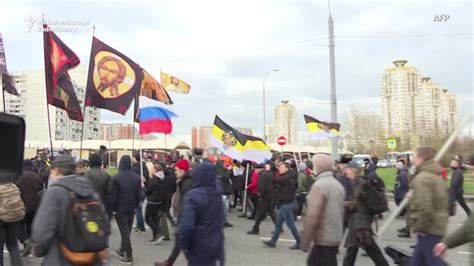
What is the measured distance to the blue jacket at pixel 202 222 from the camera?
4.73 metres

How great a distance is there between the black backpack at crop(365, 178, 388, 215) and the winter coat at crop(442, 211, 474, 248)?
8.08 feet

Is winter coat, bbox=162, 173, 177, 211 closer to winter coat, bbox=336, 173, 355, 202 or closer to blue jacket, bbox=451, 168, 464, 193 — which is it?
winter coat, bbox=336, 173, 355, 202

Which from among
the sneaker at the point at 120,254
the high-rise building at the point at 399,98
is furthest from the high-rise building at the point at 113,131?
the sneaker at the point at 120,254

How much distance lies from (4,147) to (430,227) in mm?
4182

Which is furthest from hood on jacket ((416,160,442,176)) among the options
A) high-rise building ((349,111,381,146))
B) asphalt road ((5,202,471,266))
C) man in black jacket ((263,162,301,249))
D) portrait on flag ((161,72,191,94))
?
high-rise building ((349,111,381,146))

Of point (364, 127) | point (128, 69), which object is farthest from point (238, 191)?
point (364, 127)

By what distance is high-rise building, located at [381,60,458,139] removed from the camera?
74625mm

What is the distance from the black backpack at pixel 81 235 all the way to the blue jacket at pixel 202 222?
1.00 metres

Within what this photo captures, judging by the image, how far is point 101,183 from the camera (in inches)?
308

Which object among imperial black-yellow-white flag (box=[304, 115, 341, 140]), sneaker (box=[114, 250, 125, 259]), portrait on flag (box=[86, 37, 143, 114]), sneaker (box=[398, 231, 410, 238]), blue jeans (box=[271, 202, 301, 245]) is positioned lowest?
sneaker (box=[398, 231, 410, 238])

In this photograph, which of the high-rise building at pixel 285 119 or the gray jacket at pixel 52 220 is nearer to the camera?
the gray jacket at pixel 52 220

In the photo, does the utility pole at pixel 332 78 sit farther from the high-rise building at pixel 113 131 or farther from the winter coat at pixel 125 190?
the high-rise building at pixel 113 131

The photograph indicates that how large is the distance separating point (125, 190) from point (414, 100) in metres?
74.4

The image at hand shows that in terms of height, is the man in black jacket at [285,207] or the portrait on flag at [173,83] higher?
the portrait on flag at [173,83]
